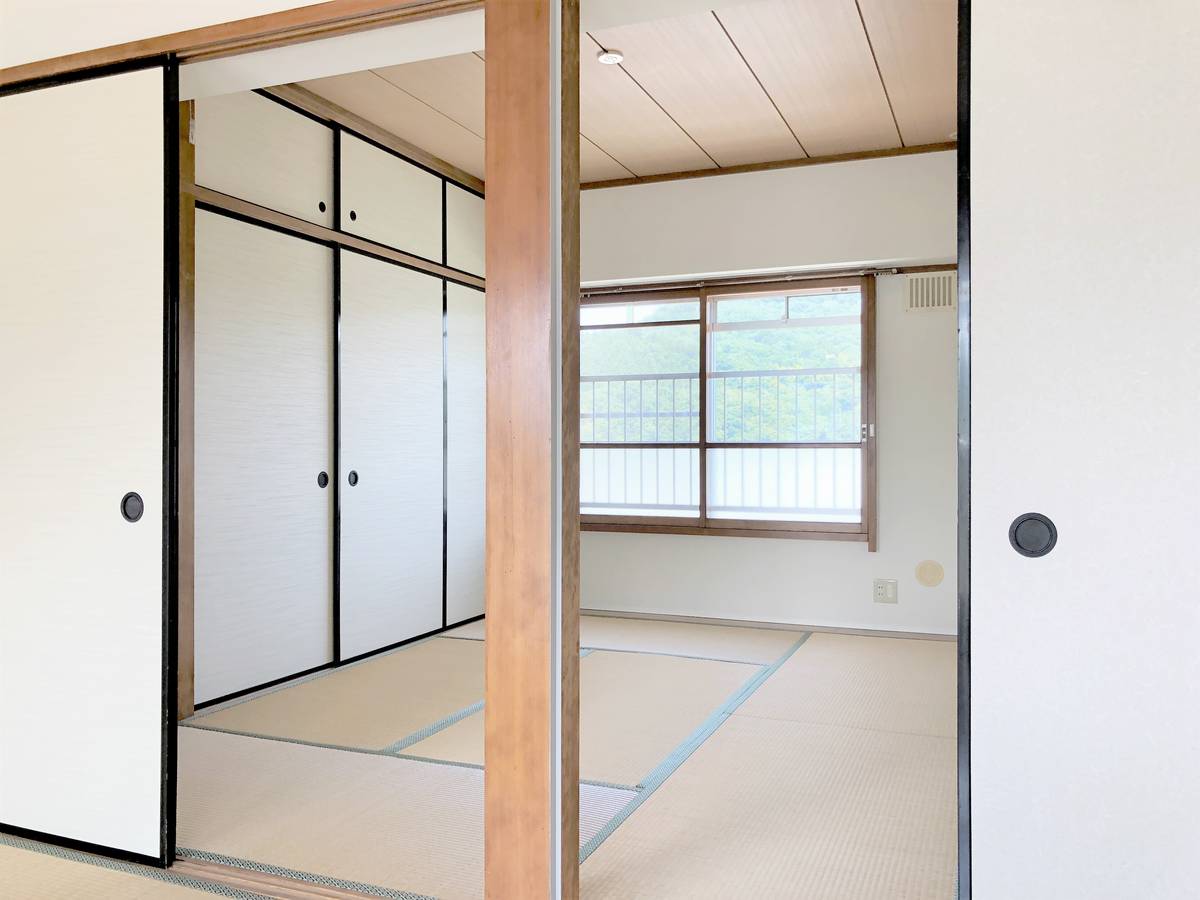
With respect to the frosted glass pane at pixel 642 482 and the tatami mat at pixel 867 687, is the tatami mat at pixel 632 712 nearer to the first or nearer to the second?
the tatami mat at pixel 867 687

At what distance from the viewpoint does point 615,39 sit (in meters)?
3.58

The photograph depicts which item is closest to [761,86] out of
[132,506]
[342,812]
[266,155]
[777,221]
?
[777,221]

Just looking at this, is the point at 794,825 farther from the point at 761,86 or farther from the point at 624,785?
the point at 761,86

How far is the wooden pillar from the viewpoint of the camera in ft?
6.38

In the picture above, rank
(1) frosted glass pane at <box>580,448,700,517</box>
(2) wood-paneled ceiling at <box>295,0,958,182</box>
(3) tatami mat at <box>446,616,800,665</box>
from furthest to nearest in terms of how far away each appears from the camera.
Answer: (1) frosted glass pane at <box>580,448,700,517</box> < (3) tatami mat at <box>446,616,800,665</box> < (2) wood-paneled ceiling at <box>295,0,958,182</box>

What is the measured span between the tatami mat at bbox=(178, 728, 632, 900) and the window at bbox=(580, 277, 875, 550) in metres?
2.48

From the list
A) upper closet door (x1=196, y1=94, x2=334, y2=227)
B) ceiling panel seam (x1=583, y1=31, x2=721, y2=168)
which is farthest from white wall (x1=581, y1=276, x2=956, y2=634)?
upper closet door (x1=196, y1=94, x2=334, y2=227)

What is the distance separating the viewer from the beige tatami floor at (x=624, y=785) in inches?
89.1

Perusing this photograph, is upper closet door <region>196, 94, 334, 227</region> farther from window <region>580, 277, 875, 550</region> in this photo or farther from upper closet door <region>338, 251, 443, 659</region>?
window <region>580, 277, 875, 550</region>

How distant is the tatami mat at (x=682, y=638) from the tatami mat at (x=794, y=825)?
1.35 m

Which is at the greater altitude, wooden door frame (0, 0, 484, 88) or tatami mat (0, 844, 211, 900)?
wooden door frame (0, 0, 484, 88)
